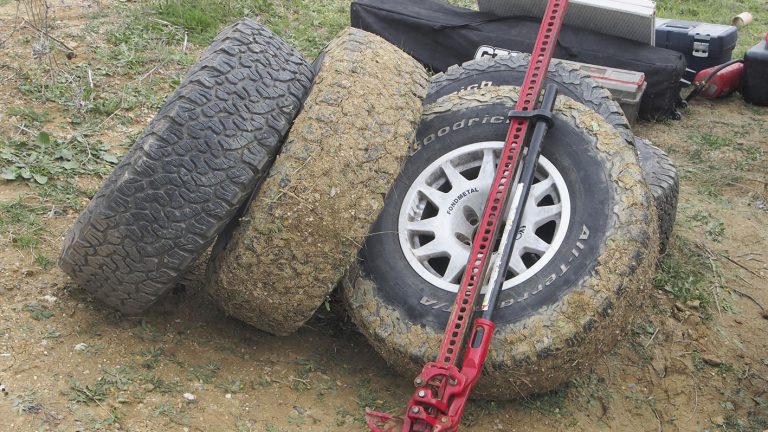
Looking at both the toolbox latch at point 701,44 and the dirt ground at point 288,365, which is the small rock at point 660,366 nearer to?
the dirt ground at point 288,365

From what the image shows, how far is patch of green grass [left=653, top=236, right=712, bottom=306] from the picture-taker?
4.53m

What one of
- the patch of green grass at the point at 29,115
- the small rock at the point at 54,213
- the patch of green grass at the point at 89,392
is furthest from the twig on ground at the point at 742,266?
the patch of green grass at the point at 29,115

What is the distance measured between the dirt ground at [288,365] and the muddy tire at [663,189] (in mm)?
210

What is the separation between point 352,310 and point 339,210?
0.54 metres

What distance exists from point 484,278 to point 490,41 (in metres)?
3.76

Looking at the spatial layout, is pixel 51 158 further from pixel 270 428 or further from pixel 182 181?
pixel 270 428

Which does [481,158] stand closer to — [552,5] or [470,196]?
[470,196]

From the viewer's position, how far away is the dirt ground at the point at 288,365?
3225 millimetres

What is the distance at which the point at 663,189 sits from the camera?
4.53 m

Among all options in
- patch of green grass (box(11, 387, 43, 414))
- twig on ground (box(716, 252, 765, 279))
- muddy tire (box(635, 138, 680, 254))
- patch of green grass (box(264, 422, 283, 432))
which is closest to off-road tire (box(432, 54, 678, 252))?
muddy tire (box(635, 138, 680, 254))

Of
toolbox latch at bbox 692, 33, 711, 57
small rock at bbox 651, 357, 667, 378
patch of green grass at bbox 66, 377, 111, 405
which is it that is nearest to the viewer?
patch of green grass at bbox 66, 377, 111, 405

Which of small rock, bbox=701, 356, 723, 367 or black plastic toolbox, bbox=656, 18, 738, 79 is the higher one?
black plastic toolbox, bbox=656, 18, 738, 79

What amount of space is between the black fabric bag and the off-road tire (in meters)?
1.67

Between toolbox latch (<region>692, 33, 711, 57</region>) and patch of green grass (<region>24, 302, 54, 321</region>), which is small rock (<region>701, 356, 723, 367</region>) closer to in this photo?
patch of green grass (<region>24, 302, 54, 321</region>)
